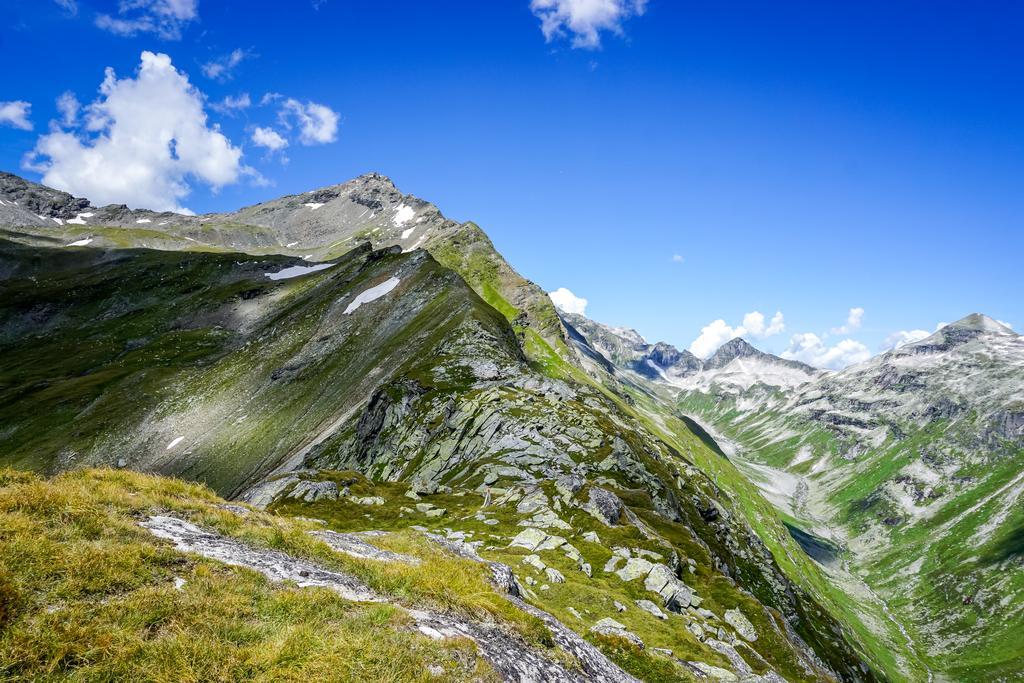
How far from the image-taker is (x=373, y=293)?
4998 inches

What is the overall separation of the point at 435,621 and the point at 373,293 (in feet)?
398

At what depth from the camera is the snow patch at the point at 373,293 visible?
124062mm

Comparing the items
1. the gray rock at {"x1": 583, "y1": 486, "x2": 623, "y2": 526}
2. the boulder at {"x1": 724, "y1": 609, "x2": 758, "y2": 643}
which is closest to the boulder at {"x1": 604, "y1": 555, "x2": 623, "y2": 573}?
the gray rock at {"x1": 583, "y1": 486, "x2": 623, "y2": 526}

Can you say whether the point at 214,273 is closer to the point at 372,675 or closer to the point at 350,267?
the point at 350,267

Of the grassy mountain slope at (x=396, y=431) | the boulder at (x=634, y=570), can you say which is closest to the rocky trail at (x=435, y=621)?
the grassy mountain slope at (x=396, y=431)

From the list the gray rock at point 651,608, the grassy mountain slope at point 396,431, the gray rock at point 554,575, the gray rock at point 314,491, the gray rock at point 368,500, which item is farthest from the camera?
the gray rock at point 314,491

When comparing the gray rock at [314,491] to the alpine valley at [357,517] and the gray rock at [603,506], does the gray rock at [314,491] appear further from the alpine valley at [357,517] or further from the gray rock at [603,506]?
the gray rock at [603,506]

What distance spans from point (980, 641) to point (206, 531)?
833 ft

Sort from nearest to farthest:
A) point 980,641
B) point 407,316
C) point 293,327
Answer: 1. point 407,316
2. point 293,327
3. point 980,641

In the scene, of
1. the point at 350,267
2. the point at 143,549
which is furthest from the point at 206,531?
the point at 350,267

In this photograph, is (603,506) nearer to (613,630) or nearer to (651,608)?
(651,608)

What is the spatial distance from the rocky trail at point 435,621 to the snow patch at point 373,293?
113036mm

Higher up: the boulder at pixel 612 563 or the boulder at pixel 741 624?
the boulder at pixel 612 563

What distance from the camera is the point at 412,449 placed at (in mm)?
64250
